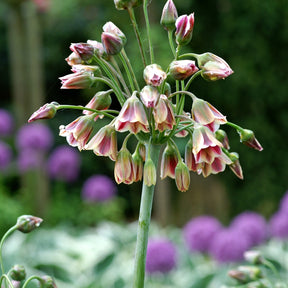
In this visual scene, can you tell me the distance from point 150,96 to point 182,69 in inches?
2.8

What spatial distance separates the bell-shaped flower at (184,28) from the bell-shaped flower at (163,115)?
0.43 feet

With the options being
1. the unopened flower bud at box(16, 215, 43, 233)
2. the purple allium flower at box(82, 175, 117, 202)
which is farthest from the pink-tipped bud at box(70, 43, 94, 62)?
the purple allium flower at box(82, 175, 117, 202)

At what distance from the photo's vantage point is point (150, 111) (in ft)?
3.27

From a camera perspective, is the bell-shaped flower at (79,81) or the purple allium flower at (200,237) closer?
the bell-shaped flower at (79,81)

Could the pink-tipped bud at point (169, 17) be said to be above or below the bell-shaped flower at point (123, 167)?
Result: above

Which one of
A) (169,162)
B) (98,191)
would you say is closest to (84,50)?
(169,162)

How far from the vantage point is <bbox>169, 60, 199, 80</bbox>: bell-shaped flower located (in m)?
0.96

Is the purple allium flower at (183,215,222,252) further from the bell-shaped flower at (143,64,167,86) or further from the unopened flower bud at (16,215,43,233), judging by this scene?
the bell-shaped flower at (143,64,167,86)

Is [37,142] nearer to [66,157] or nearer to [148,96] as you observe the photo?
[66,157]

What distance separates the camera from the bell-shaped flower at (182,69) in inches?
37.7

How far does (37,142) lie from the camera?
5383 millimetres

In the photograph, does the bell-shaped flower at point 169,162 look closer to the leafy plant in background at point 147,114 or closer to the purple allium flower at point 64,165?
the leafy plant in background at point 147,114

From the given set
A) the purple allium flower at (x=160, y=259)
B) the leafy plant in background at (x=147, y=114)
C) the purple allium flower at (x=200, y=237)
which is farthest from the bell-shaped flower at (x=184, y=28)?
the purple allium flower at (x=200, y=237)

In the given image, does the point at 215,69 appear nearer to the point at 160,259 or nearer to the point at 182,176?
the point at 182,176
